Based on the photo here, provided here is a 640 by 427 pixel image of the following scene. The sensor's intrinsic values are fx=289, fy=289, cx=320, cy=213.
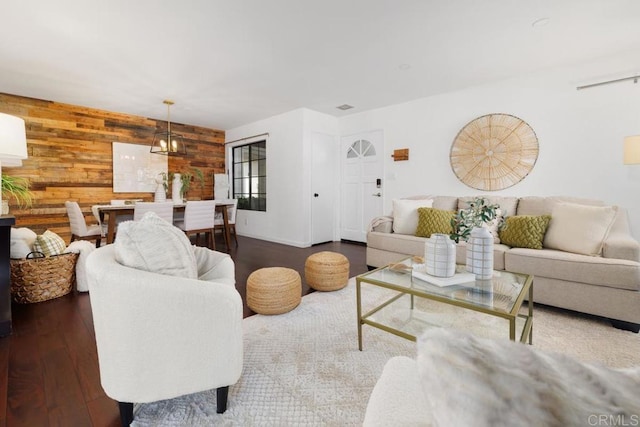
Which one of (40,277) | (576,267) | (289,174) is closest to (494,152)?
(576,267)

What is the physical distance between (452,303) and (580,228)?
1808 millimetres

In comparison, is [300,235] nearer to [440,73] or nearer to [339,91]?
[339,91]

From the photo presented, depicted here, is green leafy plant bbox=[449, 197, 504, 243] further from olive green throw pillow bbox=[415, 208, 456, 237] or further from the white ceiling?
the white ceiling

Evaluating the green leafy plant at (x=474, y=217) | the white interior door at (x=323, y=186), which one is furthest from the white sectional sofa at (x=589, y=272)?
the white interior door at (x=323, y=186)

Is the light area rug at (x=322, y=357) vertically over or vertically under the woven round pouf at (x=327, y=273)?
under

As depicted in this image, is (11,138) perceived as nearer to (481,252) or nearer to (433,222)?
(481,252)

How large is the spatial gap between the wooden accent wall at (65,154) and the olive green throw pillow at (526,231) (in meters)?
5.62

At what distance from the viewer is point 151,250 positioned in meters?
1.19

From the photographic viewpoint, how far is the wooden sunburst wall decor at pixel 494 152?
11.2 ft

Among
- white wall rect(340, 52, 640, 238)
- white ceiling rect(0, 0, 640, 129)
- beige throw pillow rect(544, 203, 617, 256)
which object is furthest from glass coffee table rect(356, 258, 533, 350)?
white ceiling rect(0, 0, 640, 129)

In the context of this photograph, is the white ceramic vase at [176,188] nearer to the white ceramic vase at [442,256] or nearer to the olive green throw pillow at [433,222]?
the olive green throw pillow at [433,222]

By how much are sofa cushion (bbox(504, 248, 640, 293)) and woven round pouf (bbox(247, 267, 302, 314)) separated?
72.8 inches

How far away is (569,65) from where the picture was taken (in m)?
3.13

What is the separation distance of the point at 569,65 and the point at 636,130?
0.93 meters
